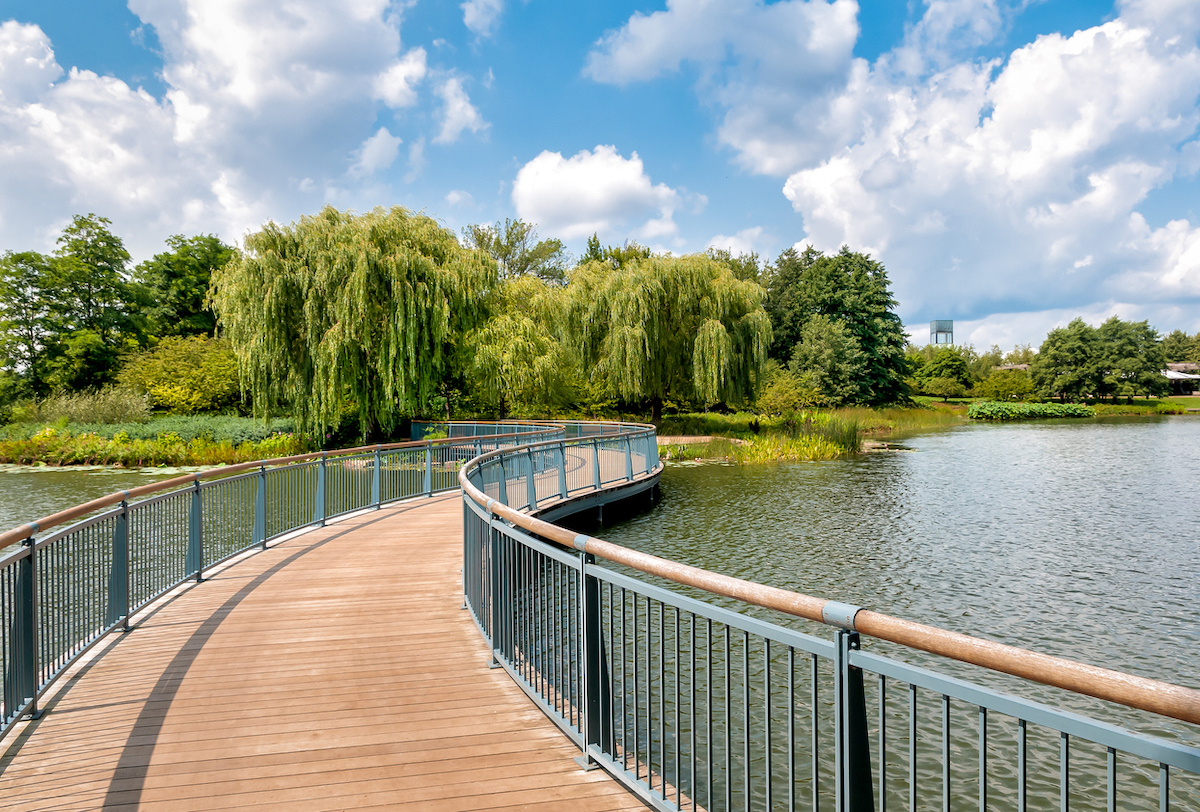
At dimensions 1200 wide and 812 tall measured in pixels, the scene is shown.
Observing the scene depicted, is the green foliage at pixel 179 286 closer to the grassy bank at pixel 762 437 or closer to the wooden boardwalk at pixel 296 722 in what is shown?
the grassy bank at pixel 762 437

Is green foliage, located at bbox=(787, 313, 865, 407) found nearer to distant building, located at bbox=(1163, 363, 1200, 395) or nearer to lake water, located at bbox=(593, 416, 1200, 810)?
lake water, located at bbox=(593, 416, 1200, 810)

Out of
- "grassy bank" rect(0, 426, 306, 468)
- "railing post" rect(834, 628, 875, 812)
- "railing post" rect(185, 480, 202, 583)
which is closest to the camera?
"railing post" rect(834, 628, 875, 812)

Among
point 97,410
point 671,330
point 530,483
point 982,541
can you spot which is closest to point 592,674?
point 530,483

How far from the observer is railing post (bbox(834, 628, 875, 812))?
2.11m

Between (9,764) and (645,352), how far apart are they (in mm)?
26856

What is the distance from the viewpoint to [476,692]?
4555mm

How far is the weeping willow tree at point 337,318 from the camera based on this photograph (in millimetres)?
22297

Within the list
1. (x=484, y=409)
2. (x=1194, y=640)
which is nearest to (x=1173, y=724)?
(x=1194, y=640)

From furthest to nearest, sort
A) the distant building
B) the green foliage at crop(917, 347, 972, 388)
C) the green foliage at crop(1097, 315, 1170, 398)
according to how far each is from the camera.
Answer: the distant building, the green foliage at crop(917, 347, 972, 388), the green foliage at crop(1097, 315, 1170, 398)

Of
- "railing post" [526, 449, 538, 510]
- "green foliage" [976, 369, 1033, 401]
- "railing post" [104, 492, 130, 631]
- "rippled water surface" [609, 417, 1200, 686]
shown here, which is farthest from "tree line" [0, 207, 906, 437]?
"green foliage" [976, 369, 1033, 401]

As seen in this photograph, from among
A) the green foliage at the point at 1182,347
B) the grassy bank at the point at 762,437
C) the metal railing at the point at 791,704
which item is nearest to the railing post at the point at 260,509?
the metal railing at the point at 791,704

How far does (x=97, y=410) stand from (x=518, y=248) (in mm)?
33588

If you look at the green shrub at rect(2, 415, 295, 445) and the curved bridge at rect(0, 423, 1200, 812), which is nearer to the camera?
the curved bridge at rect(0, 423, 1200, 812)

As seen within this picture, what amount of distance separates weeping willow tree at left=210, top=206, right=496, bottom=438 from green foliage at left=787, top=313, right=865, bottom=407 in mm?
28758
